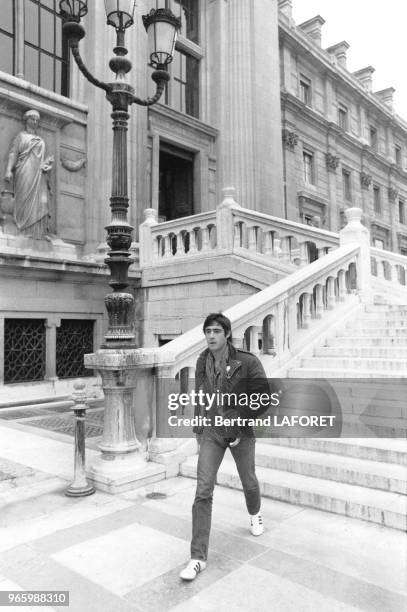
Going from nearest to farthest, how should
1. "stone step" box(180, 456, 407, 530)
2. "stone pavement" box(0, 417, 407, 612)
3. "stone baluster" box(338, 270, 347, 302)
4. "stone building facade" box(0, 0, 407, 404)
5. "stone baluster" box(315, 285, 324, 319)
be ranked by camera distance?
"stone pavement" box(0, 417, 407, 612) → "stone step" box(180, 456, 407, 530) → "stone baluster" box(315, 285, 324, 319) → "stone baluster" box(338, 270, 347, 302) → "stone building facade" box(0, 0, 407, 404)

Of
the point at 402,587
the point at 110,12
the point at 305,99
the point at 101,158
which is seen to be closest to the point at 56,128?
the point at 101,158

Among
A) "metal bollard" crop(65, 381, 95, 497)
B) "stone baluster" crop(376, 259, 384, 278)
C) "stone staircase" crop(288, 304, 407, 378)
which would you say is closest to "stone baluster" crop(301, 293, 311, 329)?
"stone staircase" crop(288, 304, 407, 378)

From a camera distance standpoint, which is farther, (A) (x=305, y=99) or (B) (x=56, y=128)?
(A) (x=305, y=99)

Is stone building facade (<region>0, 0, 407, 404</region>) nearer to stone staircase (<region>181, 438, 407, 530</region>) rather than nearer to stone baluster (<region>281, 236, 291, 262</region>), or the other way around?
stone baluster (<region>281, 236, 291, 262</region>)

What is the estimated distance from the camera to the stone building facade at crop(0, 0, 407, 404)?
11156mm

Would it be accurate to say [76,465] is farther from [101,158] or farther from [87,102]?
[87,102]

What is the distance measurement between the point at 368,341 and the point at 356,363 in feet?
3.34

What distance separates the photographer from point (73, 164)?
12.9m

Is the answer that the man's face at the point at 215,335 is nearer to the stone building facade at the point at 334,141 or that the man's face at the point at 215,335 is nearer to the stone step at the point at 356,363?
the stone step at the point at 356,363

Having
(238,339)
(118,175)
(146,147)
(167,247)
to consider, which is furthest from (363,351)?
(146,147)

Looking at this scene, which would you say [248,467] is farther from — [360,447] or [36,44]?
[36,44]

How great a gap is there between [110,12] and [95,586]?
5597 mm

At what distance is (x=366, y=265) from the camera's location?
31.9 feet

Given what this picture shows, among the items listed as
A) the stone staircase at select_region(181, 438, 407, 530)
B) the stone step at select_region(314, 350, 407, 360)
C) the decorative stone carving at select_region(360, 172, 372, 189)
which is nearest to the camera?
the stone staircase at select_region(181, 438, 407, 530)
